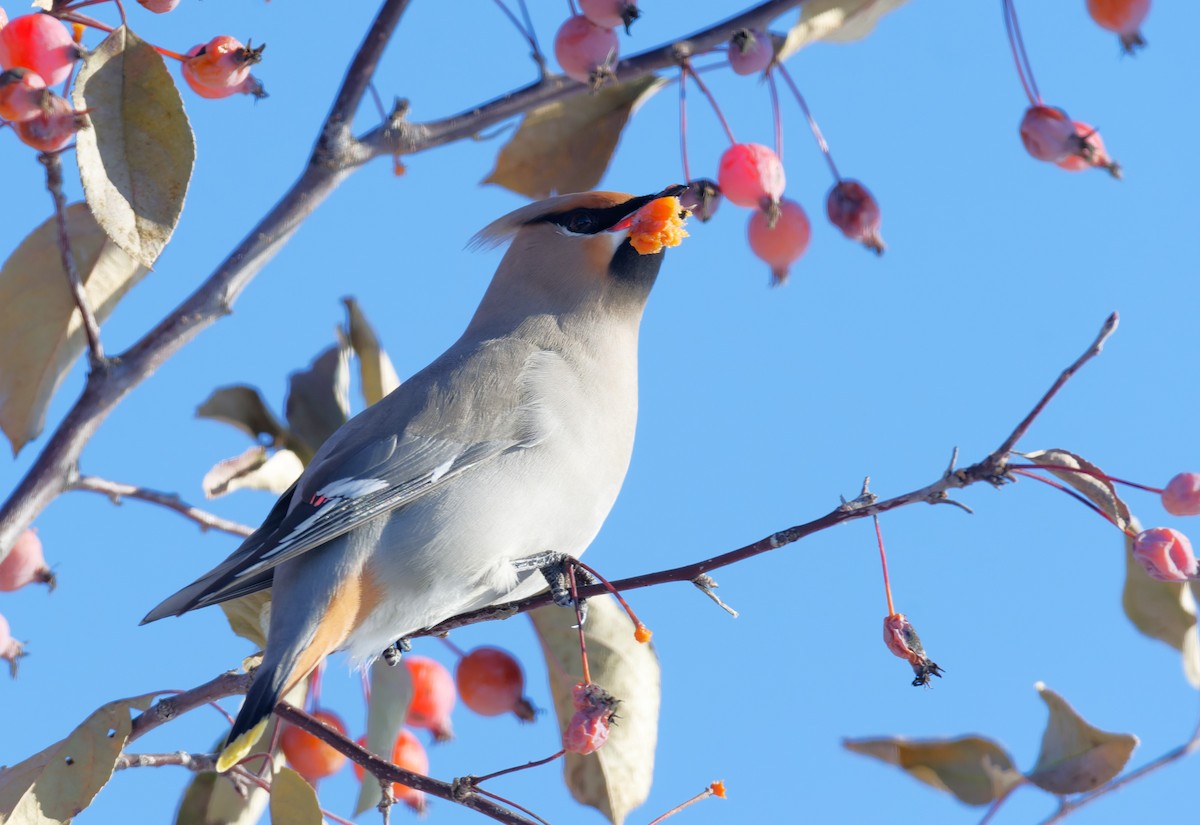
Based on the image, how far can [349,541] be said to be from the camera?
255cm

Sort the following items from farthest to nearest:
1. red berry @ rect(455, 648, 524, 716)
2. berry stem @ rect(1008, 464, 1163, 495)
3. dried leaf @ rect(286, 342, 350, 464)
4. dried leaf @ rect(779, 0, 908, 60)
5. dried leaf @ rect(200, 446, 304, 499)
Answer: dried leaf @ rect(286, 342, 350, 464) < dried leaf @ rect(200, 446, 304, 499) < red berry @ rect(455, 648, 524, 716) < dried leaf @ rect(779, 0, 908, 60) < berry stem @ rect(1008, 464, 1163, 495)

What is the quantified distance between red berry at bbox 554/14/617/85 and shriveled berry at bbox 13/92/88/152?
2.63 feet

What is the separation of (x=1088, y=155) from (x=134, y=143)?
1.57m

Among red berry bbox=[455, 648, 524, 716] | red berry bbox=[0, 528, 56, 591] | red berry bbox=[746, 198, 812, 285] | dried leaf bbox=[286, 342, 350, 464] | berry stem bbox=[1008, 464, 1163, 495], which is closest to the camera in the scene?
berry stem bbox=[1008, 464, 1163, 495]

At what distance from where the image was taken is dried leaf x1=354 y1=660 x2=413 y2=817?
2.59 meters

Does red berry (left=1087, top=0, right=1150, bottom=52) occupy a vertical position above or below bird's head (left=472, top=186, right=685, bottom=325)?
below

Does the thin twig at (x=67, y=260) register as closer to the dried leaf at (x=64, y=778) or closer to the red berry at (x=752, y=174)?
the dried leaf at (x=64, y=778)

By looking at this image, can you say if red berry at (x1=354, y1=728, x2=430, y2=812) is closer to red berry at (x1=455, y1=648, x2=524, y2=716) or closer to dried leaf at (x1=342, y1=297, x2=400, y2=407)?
red berry at (x1=455, y1=648, x2=524, y2=716)

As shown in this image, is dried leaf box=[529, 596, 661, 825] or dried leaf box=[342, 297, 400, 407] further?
dried leaf box=[342, 297, 400, 407]

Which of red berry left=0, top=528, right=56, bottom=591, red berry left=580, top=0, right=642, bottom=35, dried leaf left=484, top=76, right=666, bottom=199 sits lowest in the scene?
red berry left=0, top=528, right=56, bottom=591

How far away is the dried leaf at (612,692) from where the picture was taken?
8.39 ft

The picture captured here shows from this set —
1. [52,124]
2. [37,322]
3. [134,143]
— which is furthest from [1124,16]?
[37,322]

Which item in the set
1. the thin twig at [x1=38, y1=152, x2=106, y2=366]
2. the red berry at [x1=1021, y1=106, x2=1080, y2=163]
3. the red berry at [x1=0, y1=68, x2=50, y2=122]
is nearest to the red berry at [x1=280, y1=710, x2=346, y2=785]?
the thin twig at [x1=38, y1=152, x2=106, y2=366]

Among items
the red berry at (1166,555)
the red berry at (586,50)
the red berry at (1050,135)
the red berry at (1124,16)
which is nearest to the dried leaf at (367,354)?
the red berry at (586,50)
